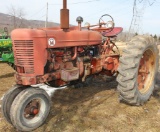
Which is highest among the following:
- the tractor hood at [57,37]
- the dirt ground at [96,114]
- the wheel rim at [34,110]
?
the tractor hood at [57,37]

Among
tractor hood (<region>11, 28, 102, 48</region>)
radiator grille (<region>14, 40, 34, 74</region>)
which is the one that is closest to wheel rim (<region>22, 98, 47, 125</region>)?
radiator grille (<region>14, 40, 34, 74</region>)

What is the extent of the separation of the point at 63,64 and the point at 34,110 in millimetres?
1061

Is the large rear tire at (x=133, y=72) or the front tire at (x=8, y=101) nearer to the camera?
the front tire at (x=8, y=101)

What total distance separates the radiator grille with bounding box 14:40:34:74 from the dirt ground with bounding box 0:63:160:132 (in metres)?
1.06

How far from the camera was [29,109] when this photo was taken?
3.75 meters

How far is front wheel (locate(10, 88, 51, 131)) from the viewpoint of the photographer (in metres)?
3.53

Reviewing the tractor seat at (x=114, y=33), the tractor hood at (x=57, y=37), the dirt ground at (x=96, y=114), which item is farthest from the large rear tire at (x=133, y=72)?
the tractor seat at (x=114, y=33)

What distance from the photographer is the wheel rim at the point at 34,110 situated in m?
3.73

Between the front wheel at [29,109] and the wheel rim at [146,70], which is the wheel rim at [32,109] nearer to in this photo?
the front wheel at [29,109]

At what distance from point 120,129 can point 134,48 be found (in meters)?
1.62

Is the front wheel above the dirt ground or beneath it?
above

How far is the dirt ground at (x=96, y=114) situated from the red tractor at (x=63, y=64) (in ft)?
0.78

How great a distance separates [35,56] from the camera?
3.80m

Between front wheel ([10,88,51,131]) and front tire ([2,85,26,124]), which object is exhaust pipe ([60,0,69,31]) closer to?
front wheel ([10,88,51,131])
